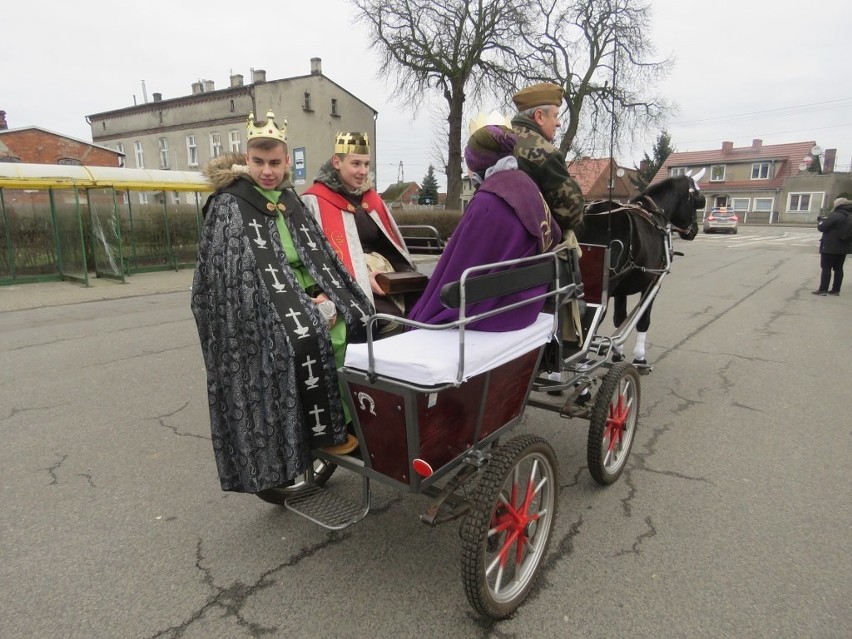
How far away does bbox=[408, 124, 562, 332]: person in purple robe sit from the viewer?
2461 mm

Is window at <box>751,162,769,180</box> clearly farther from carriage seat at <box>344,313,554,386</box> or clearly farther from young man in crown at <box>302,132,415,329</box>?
carriage seat at <box>344,313,554,386</box>

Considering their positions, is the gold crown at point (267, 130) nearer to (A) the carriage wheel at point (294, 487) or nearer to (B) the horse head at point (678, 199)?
(A) the carriage wheel at point (294, 487)

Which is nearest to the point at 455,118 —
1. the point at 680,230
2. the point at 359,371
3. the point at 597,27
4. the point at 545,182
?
the point at 597,27

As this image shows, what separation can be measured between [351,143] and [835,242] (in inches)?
428

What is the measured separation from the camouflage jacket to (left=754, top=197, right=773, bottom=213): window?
5586 cm

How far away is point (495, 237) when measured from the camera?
2.47m

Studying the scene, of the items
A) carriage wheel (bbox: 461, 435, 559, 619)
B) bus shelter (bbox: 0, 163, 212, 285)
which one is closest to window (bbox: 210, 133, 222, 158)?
bus shelter (bbox: 0, 163, 212, 285)

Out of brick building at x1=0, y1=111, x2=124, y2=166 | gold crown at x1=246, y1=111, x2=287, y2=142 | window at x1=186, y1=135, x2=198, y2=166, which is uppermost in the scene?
window at x1=186, y1=135, x2=198, y2=166

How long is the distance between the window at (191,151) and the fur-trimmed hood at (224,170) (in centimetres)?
3379

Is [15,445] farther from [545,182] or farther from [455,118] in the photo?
[455,118]

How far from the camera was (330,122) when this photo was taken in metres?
31.4

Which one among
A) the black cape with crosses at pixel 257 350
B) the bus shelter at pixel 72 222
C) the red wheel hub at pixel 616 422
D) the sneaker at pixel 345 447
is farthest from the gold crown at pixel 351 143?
the bus shelter at pixel 72 222

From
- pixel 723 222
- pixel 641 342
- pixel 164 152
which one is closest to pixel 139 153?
pixel 164 152

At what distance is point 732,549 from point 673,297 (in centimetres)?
826
